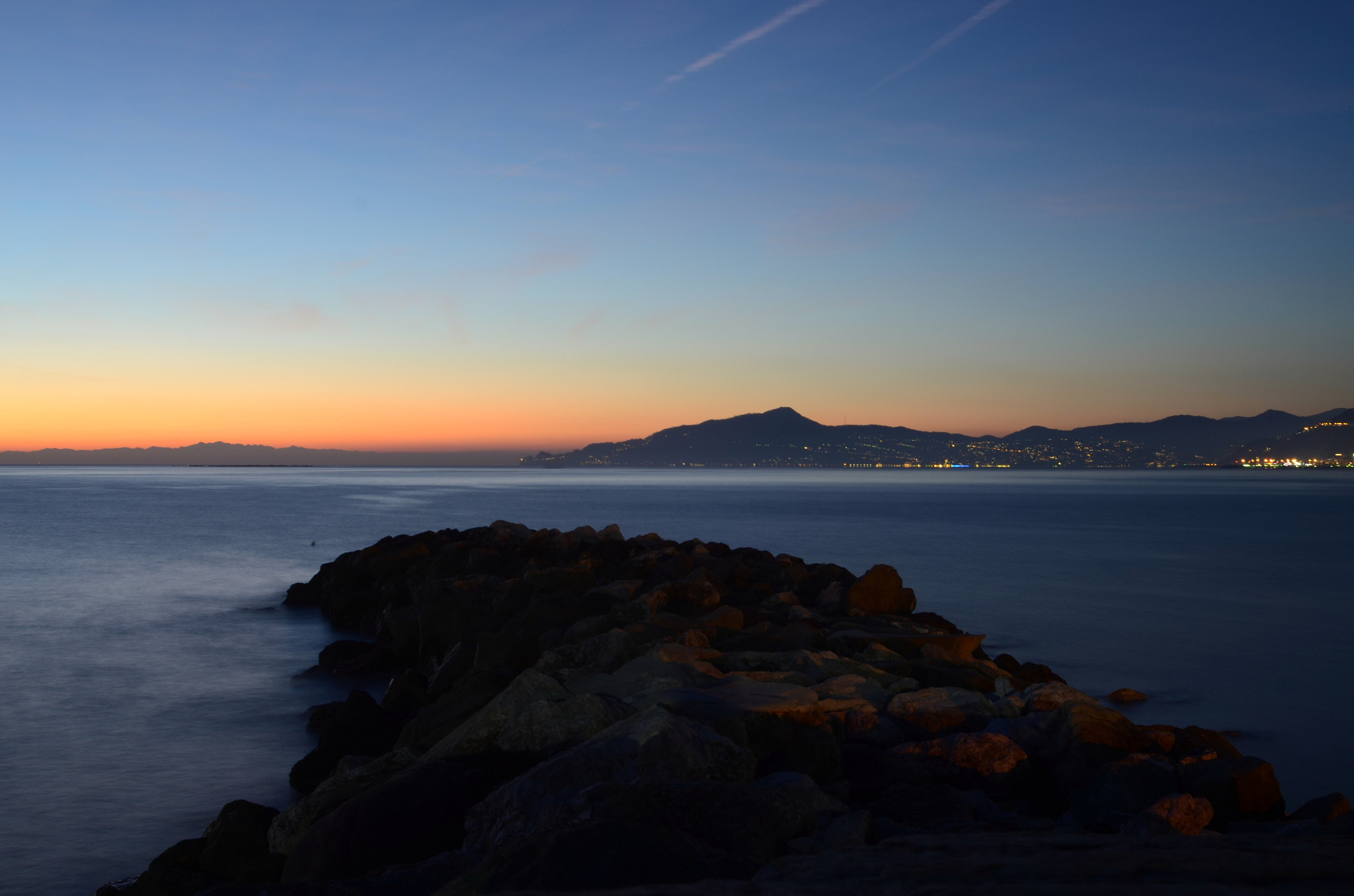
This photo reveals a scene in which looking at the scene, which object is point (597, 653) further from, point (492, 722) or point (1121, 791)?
point (1121, 791)

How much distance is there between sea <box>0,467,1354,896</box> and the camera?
913 centimetres

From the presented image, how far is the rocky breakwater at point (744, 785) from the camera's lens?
136 inches

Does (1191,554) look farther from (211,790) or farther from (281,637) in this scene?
(211,790)

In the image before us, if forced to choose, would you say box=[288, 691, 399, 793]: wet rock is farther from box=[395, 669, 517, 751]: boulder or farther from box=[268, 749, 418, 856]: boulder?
box=[268, 749, 418, 856]: boulder

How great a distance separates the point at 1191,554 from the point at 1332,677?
821 inches

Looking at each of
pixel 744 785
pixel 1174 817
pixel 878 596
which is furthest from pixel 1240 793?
pixel 878 596

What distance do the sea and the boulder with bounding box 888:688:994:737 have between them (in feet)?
11.2

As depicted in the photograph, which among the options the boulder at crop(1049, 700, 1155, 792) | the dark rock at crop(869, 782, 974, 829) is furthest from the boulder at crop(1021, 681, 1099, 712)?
the dark rock at crop(869, 782, 974, 829)

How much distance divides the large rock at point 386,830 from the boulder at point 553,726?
0.60m

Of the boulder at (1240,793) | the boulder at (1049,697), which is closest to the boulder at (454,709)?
the boulder at (1049,697)

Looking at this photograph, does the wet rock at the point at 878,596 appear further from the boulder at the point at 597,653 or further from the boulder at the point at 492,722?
the boulder at the point at 492,722

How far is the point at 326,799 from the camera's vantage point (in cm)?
611

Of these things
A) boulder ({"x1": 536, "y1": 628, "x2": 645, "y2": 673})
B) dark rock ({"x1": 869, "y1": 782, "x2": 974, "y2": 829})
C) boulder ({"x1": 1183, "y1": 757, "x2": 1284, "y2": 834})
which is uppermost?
boulder ({"x1": 536, "y1": 628, "x2": 645, "y2": 673})

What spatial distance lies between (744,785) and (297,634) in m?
15.8
